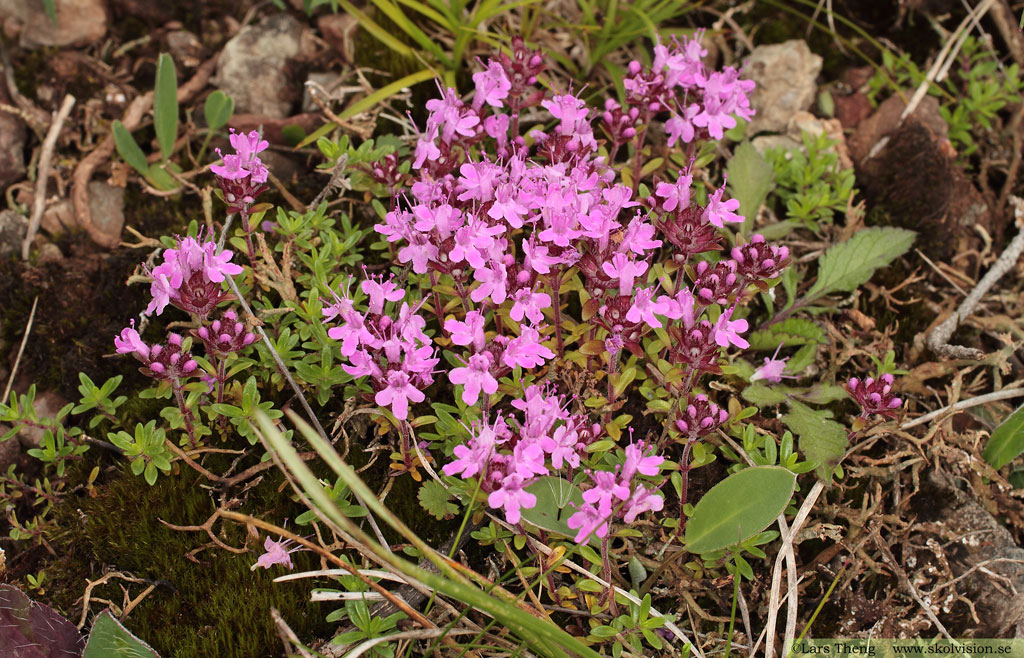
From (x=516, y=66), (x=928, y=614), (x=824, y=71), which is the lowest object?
(x=928, y=614)

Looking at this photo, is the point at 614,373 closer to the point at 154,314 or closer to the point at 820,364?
the point at 820,364

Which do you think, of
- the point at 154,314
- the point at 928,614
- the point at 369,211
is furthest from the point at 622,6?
the point at 928,614

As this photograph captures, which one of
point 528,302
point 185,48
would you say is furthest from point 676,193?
point 185,48

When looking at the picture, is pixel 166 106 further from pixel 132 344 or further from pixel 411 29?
pixel 132 344

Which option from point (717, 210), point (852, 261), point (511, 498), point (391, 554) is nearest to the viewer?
point (391, 554)

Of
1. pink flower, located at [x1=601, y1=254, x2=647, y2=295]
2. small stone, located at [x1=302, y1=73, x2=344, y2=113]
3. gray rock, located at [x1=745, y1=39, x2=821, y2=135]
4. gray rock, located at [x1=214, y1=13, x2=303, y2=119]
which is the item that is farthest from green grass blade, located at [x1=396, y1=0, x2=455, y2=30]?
pink flower, located at [x1=601, y1=254, x2=647, y2=295]

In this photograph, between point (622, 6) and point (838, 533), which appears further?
point (622, 6)

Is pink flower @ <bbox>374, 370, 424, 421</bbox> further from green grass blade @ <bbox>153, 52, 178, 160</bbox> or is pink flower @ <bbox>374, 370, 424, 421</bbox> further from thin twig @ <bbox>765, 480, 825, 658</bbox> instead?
green grass blade @ <bbox>153, 52, 178, 160</bbox>
